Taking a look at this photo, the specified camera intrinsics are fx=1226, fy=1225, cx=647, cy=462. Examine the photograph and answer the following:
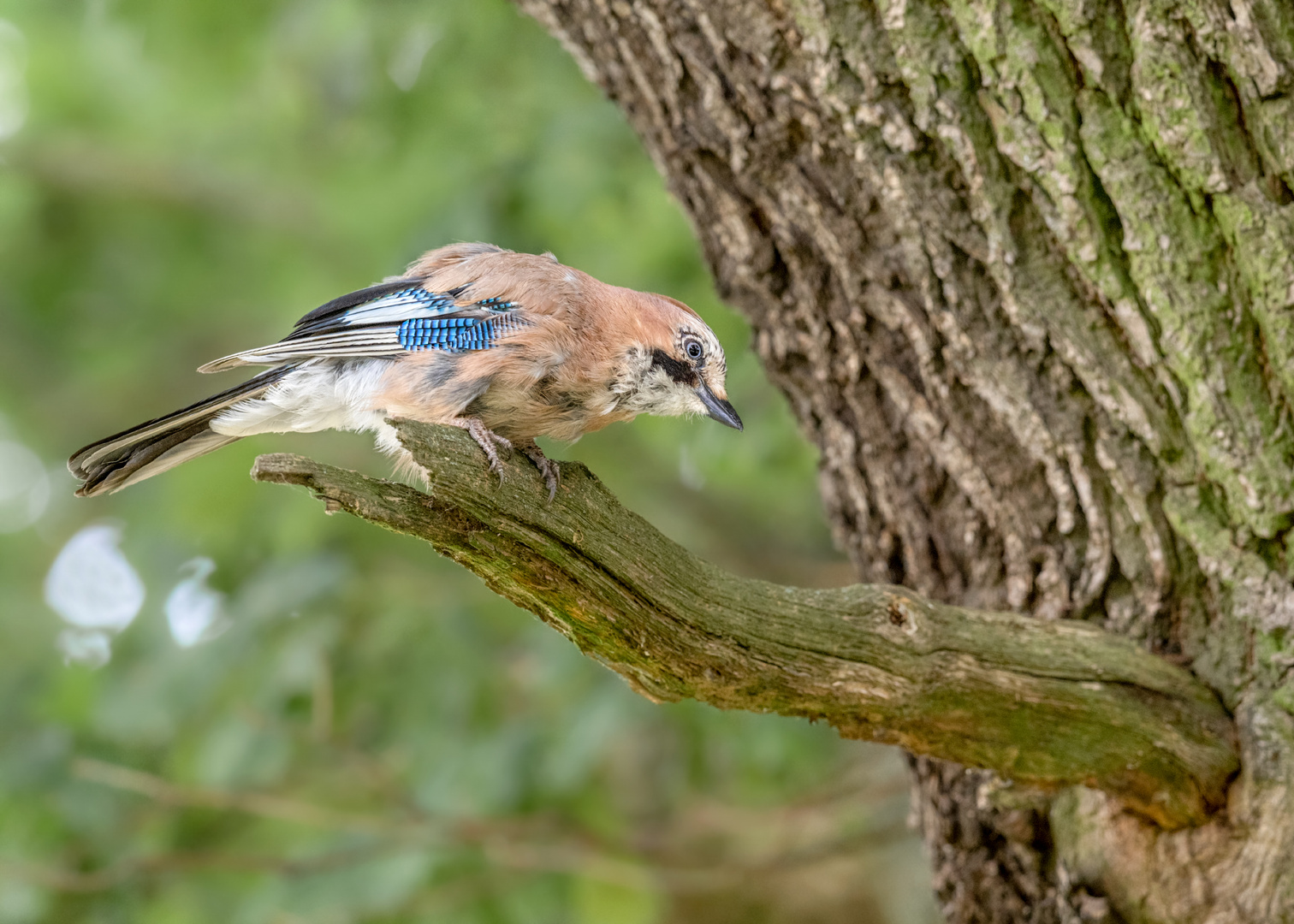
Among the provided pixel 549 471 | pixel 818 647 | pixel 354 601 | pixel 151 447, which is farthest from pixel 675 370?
pixel 354 601

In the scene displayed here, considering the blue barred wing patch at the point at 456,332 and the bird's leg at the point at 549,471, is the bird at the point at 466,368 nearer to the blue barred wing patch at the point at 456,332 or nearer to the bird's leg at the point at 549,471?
the blue barred wing patch at the point at 456,332

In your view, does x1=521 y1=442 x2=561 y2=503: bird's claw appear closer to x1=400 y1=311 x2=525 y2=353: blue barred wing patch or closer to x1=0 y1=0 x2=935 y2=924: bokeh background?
x1=400 y1=311 x2=525 y2=353: blue barred wing patch

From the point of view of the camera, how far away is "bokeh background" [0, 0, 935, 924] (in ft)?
17.3

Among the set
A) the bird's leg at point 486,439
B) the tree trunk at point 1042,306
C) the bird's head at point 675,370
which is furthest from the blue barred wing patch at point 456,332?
the tree trunk at point 1042,306

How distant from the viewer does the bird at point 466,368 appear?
11.5 ft

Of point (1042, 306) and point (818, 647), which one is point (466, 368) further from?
point (1042, 306)

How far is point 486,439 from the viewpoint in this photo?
313 centimetres

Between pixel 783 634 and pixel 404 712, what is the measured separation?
309 centimetres

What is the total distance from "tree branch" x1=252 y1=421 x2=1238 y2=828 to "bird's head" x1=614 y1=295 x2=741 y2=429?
870 mm

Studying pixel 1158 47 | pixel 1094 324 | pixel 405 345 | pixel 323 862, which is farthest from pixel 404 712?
pixel 1158 47

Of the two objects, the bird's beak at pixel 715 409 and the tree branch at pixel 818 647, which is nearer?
the tree branch at pixel 818 647

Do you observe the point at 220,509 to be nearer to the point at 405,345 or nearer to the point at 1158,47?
the point at 405,345

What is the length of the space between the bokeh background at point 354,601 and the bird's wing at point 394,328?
113 centimetres

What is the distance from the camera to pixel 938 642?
3.09 meters
